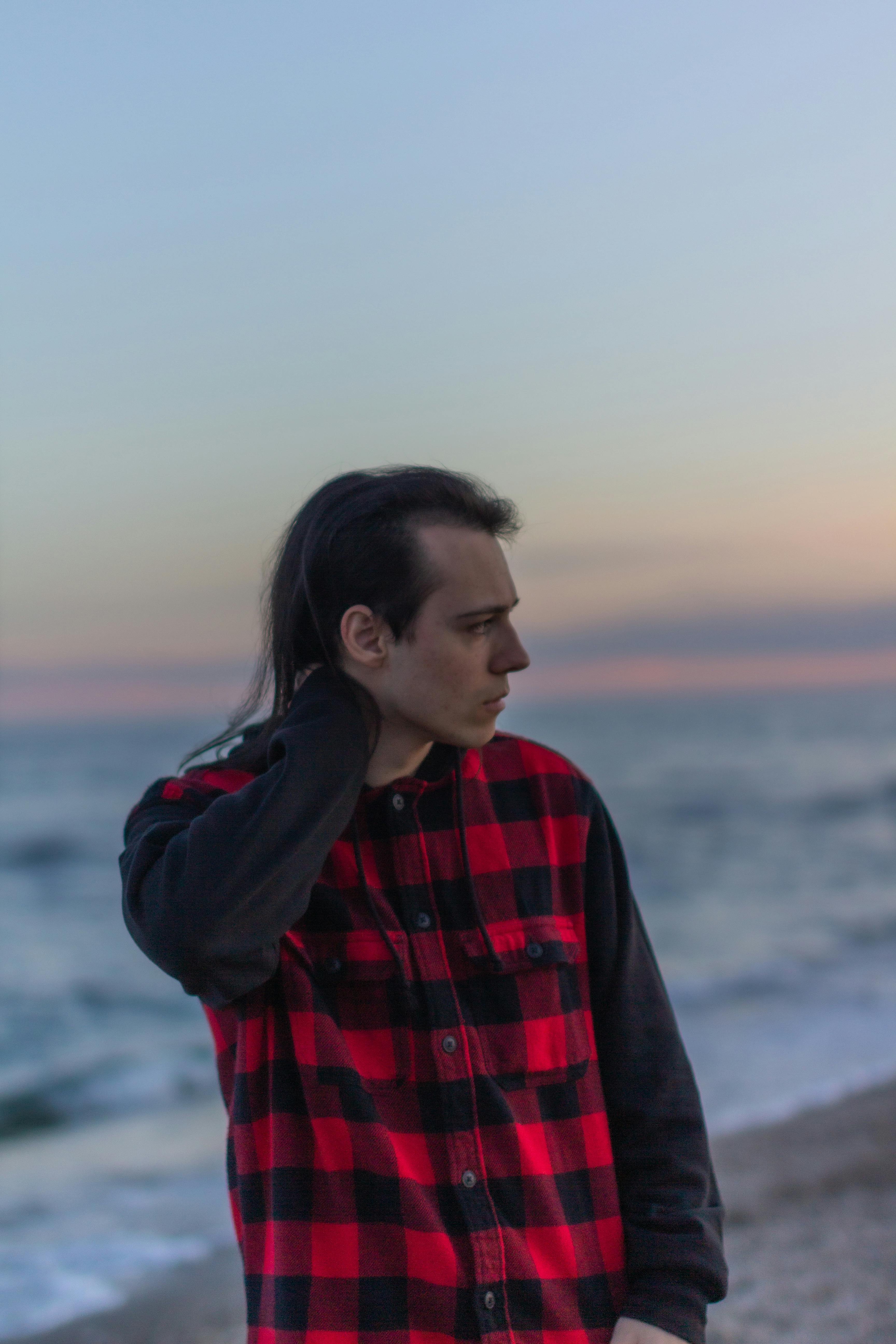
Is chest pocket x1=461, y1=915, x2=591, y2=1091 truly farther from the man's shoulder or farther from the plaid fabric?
the man's shoulder

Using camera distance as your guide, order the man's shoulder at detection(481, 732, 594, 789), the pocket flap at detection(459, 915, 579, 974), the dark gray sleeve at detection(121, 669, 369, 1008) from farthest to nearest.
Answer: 1. the man's shoulder at detection(481, 732, 594, 789)
2. the pocket flap at detection(459, 915, 579, 974)
3. the dark gray sleeve at detection(121, 669, 369, 1008)

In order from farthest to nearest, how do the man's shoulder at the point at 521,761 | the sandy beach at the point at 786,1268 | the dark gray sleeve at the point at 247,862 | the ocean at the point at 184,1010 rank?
the ocean at the point at 184,1010 → the sandy beach at the point at 786,1268 → the man's shoulder at the point at 521,761 → the dark gray sleeve at the point at 247,862

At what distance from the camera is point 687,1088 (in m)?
1.75

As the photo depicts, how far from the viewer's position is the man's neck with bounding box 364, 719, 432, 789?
171 cm

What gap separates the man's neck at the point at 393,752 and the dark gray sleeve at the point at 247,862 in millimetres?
88

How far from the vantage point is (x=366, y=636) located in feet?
5.45

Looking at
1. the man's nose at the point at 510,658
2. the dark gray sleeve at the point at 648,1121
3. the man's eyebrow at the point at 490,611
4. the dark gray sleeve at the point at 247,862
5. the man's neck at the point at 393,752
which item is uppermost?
the man's eyebrow at the point at 490,611

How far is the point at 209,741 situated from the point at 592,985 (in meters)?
0.74

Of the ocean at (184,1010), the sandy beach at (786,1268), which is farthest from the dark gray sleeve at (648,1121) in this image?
the ocean at (184,1010)

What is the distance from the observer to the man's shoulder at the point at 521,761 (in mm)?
1851

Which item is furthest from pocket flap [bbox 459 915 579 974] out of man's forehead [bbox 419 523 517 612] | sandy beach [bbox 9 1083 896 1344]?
sandy beach [bbox 9 1083 896 1344]

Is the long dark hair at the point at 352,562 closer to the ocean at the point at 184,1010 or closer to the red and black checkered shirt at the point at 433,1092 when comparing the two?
the red and black checkered shirt at the point at 433,1092

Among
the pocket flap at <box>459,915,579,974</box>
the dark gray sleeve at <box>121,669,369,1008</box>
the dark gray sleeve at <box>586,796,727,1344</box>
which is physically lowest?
the dark gray sleeve at <box>586,796,727,1344</box>

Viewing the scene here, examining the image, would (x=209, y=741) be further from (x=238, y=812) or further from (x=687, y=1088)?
(x=687, y=1088)
